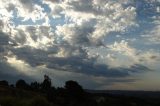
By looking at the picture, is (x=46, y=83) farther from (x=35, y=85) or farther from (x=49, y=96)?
(x=49, y=96)

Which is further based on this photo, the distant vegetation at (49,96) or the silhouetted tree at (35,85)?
the silhouetted tree at (35,85)

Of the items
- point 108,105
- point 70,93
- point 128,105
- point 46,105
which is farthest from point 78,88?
point 46,105

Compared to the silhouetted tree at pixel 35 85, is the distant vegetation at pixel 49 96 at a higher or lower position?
lower

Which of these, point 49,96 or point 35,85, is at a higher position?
point 35,85

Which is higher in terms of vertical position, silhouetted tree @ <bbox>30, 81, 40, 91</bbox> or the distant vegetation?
silhouetted tree @ <bbox>30, 81, 40, 91</bbox>

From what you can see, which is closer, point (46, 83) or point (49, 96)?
point (49, 96)

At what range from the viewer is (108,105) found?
10069 cm

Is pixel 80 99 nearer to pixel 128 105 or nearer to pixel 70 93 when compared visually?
pixel 70 93

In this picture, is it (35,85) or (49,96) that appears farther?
(35,85)

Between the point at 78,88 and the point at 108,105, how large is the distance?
10.2 meters

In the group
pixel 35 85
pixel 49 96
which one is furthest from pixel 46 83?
pixel 49 96

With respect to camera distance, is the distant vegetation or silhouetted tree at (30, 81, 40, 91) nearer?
the distant vegetation

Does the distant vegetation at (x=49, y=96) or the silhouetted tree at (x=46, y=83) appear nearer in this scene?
the distant vegetation at (x=49, y=96)

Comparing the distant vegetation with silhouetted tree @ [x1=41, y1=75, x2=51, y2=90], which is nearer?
the distant vegetation
